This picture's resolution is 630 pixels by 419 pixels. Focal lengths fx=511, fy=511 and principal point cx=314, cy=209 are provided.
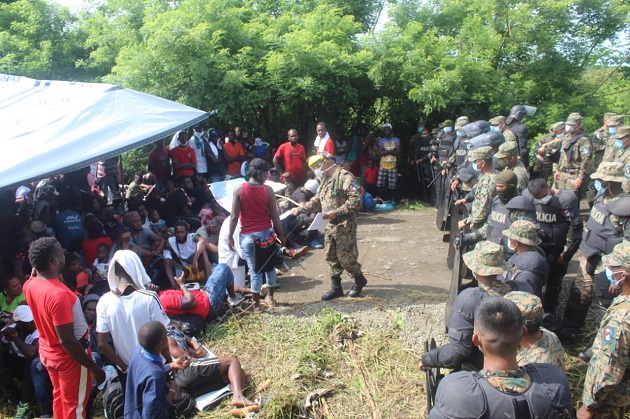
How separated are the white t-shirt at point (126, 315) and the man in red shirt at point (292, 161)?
6529 mm

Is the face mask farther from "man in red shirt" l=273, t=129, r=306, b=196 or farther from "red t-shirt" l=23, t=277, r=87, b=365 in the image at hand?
"man in red shirt" l=273, t=129, r=306, b=196

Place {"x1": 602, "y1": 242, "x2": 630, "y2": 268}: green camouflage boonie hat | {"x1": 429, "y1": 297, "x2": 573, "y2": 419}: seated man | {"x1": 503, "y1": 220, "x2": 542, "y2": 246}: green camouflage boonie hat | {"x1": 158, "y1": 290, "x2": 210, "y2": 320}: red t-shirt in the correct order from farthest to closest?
{"x1": 158, "y1": 290, "x2": 210, "y2": 320}: red t-shirt
{"x1": 503, "y1": 220, "x2": 542, "y2": 246}: green camouflage boonie hat
{"x1": 602, "y1": 242, "x2": 630, "y2": 268}: green camouflage boonie hat
{"x1": 429, "y1": 297, "x2": 573, "y2": 419}: seated man

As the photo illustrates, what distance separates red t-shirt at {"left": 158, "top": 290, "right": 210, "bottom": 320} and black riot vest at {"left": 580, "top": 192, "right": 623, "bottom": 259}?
4.03 meters

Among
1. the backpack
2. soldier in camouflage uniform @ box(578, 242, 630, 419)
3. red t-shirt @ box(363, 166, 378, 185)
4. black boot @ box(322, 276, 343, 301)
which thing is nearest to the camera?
soldier in camouflage uniform @ box(578, 242, 630, 419)

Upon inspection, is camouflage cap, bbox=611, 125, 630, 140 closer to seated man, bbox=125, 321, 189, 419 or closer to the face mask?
the face mask

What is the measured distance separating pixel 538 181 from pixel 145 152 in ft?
33.1

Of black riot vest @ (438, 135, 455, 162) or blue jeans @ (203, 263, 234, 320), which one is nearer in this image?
blue jeans @ (203, 263, 234, 320)

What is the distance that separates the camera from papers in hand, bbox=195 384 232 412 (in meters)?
4.45

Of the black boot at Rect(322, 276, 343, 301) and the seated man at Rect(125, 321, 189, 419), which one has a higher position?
the seated man at Rect(125, 321, 189, 419)

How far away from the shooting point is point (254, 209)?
588 cm

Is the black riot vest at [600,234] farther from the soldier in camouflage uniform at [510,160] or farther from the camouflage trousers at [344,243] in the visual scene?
the camouflage trousers at [344,243]

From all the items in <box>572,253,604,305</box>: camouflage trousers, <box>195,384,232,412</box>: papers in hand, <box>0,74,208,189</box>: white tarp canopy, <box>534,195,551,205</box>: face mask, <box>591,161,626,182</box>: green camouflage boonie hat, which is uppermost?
<box>0,74,208,189</box>: white tarp canopy

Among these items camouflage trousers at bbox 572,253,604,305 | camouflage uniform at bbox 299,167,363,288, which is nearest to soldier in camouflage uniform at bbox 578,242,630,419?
camouflage trousers at bbox 572,253,604,305

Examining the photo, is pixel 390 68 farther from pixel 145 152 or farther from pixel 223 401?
pixel 223 401
